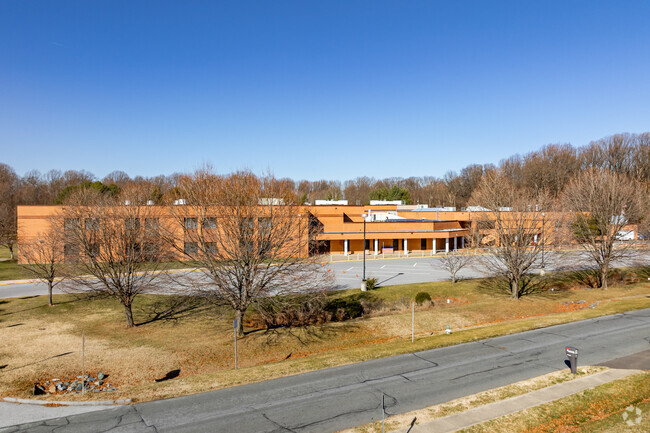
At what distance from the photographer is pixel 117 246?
2489cm

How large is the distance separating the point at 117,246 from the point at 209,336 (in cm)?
872

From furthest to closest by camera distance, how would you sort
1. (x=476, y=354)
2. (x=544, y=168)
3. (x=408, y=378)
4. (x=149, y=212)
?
(x=544, y=168) < (x=149, y=212) < (x=476, y=354) < (x=408, y=378)

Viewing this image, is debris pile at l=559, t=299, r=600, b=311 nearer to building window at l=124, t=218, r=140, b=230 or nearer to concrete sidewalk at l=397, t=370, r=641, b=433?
concrete sidewalk at l=397, t=370, r=641, b=433

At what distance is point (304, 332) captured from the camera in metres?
22.9

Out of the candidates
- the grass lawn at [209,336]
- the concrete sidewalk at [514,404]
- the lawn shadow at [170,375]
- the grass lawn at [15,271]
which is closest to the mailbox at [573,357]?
the concrete sidewalk at [514,404]

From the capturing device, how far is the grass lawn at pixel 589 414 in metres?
11.0

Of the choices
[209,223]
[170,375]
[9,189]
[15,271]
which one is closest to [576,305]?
[209,223]

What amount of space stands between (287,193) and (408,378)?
11.6 metres

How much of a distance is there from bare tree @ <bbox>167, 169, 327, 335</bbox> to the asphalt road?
6.80 m

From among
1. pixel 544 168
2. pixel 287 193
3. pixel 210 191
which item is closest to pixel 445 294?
pixel 287 193

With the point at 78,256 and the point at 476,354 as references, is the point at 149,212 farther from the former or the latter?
the point at 476,354

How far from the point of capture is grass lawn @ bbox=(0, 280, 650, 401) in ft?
54.2

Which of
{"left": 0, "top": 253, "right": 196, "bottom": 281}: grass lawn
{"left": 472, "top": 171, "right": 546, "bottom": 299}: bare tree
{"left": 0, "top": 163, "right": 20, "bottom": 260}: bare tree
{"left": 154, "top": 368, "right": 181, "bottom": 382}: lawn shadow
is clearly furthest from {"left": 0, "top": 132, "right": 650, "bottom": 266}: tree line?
{"left": 154, "top": 368, "right": 181, "bottom": 382}: lawn shadow

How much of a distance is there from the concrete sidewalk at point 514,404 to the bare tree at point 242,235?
36.2ft
